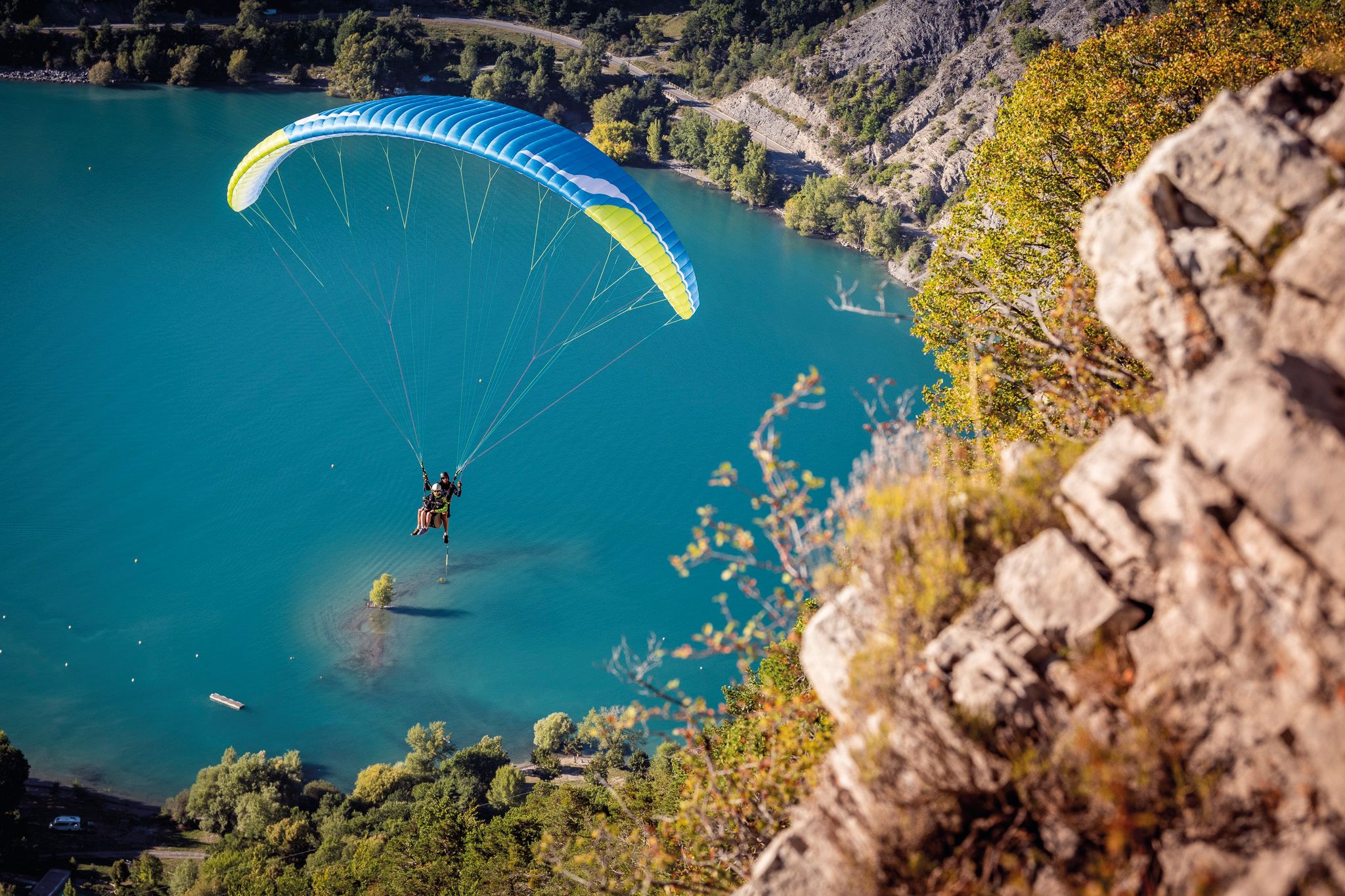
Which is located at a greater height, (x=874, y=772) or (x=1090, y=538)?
(x=1090, y=538)

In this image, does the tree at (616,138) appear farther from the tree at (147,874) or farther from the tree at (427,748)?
the tree at (147,874)

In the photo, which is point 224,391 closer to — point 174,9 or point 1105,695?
point 1105,695

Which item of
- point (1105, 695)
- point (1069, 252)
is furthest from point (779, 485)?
point (1069, 252)

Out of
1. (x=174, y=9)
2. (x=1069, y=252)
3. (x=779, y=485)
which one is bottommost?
(x=779, y=485)

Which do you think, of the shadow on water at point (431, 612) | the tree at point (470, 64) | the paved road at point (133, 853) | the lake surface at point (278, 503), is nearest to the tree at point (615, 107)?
the tree at point (470, 64)

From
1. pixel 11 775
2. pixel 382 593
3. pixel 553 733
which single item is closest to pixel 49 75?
pixel 382 593

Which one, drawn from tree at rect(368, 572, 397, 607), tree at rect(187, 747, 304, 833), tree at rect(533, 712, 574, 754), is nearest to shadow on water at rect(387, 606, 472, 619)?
tree at rect(368, 572, 397, 607)
